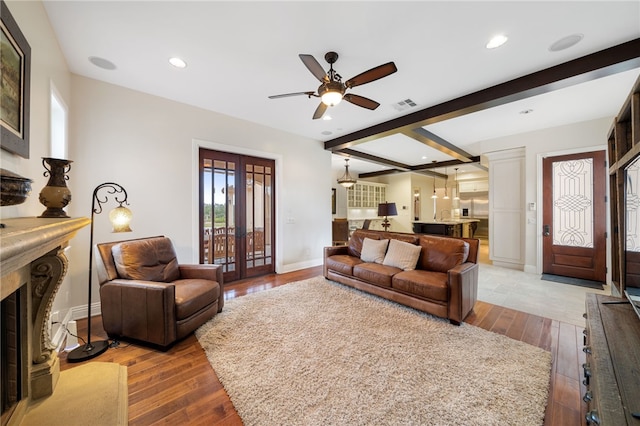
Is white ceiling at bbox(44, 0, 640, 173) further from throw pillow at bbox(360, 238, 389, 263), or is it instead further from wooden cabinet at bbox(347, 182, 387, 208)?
wooden cabinet at bbox(347, 182, 387, 208)

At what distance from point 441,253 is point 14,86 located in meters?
4.21

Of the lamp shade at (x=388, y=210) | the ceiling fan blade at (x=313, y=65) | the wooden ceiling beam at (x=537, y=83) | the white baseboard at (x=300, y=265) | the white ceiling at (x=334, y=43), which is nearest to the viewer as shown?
the white ceiling at (x=334, y=43)

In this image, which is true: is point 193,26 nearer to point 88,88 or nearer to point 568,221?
point 88,88

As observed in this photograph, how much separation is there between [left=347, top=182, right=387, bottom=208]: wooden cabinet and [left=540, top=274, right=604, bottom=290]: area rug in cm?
577

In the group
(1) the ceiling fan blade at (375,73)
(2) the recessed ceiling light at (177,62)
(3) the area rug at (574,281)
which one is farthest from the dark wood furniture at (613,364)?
(2) the recessed ceiling light at (177,62)

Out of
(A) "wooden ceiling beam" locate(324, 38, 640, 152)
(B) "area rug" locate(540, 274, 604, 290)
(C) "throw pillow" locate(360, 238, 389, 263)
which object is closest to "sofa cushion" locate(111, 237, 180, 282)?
(C) "throw pillow" locate(360, 238, 389, 263)

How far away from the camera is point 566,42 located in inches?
90.0

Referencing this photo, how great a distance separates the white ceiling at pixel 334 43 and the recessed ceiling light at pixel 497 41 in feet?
0.20

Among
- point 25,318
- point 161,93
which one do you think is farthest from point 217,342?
point 161,93

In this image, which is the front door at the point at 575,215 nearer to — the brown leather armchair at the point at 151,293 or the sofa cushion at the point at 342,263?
the sofa cushion at the point at 342,263

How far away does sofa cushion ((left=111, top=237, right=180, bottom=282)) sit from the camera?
257 centimetres

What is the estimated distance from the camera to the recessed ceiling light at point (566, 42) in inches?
87.5

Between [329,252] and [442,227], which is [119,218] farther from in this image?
[442,227]

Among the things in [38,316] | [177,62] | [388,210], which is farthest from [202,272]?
[388,210]
